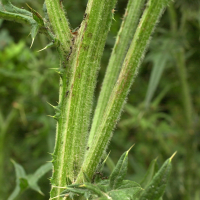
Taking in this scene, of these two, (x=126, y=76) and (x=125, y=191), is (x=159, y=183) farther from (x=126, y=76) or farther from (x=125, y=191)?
(x=126, y=76)

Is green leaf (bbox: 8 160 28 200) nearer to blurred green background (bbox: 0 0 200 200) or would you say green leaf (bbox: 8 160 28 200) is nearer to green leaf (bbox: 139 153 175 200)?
blurred green background (bbox: 0 0 200 200)

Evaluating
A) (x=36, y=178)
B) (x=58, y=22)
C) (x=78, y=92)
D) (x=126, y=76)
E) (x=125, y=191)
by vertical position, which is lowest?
(x=36, y=178)

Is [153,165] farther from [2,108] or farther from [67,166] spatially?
[2,108]

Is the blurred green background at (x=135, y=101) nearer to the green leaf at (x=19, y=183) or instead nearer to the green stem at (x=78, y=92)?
the green leaf at (x=19, y=183)

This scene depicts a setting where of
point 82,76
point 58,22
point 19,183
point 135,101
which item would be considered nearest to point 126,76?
point 82,76

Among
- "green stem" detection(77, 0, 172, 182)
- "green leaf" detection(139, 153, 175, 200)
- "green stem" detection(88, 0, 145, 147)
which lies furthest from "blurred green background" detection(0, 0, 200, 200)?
"green leaf" detection(139, 153, 175, 200)

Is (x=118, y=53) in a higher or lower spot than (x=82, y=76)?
higher
